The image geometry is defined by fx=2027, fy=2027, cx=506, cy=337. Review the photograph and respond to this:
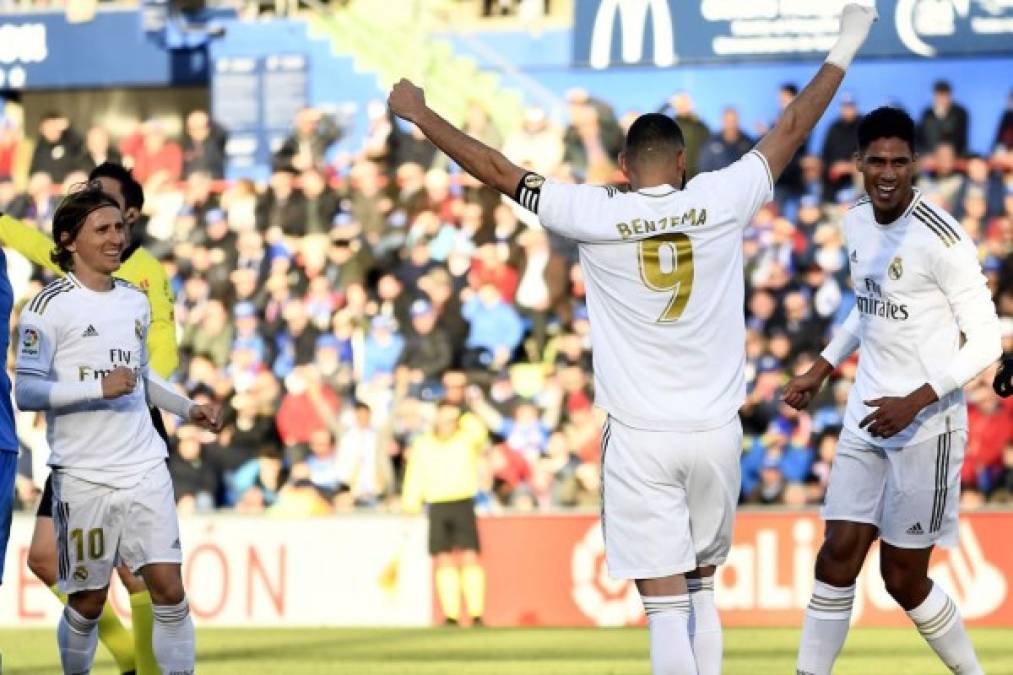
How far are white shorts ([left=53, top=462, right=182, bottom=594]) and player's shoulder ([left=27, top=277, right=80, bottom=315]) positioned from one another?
2.27ft

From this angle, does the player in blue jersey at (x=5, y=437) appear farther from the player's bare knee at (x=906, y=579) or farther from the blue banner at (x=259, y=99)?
the blue banner at (x=259, y=99)

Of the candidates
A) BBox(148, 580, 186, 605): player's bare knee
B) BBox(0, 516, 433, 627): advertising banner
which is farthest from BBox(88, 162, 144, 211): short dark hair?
BBox(0, 516, 433, 627): advertising banner

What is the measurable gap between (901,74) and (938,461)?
12.6 metres

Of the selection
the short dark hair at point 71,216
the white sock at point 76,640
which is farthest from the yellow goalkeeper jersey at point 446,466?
the short dark hair at point 71,216

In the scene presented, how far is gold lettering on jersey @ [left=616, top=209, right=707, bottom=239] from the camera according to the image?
23.1 ft

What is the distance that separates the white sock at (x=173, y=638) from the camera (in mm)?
8336

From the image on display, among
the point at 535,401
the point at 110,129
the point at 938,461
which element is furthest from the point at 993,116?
the point at 938,461

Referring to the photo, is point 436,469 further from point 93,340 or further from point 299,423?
point 93,340

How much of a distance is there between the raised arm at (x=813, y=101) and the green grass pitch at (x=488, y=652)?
5224mm

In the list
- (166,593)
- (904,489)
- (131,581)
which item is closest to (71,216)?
(166,593)

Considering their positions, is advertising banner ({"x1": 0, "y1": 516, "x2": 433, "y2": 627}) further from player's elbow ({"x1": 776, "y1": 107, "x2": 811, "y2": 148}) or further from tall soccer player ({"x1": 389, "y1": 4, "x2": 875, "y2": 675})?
player's elbow ({"x1": 776, "y1": 107, "x2": 811, "y2": 148})

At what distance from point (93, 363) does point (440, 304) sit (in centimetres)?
1004

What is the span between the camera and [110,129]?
24484 millimetres

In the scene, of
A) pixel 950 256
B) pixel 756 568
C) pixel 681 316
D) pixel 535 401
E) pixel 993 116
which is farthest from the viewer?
pixel 993 116
